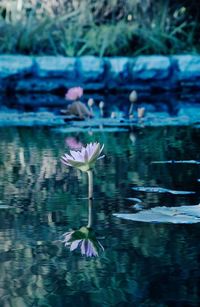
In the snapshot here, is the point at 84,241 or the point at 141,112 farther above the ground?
the point at 141,112

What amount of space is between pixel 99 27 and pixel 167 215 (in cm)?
661

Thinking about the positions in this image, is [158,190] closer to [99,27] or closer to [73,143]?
[73,143]

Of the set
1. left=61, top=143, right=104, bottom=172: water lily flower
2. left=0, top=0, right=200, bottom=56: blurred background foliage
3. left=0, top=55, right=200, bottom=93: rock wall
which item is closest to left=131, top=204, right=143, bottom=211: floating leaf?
left=61, top=143, right=104, bottom=172: water lily flower

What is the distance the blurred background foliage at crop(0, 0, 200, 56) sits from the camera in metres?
7.78

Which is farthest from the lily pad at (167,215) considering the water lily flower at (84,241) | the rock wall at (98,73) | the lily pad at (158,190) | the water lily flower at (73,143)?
the rock wall at (98,73)

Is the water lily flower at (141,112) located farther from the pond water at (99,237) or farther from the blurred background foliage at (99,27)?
the blurred background foliage at (99,27)

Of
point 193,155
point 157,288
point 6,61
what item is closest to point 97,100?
point 6,61

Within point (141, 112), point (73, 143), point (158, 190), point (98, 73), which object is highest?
point (98, 73)

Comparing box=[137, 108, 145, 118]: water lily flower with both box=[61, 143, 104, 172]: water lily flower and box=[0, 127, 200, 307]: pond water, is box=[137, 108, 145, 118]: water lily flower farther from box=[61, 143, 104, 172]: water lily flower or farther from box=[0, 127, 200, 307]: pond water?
box=[61, 143, 104, 172]: water lily flower

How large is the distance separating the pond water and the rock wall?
4.19m

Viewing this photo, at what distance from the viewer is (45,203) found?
1938mm

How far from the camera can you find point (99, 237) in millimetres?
1579

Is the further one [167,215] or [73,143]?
[73,143]

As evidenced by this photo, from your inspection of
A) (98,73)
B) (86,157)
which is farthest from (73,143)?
(98,73)
